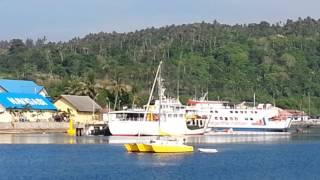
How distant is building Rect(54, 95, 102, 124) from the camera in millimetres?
118312

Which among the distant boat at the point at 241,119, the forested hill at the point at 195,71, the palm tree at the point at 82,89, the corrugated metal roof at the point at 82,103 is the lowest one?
the distant boat at the point at 241,119

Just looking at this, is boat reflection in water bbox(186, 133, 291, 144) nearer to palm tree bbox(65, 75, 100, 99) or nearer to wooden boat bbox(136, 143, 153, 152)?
wooden boat bbox(136, 143, 153, 152)

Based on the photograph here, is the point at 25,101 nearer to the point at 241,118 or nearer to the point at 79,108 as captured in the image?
the point at 79,108

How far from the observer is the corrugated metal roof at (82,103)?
119 m

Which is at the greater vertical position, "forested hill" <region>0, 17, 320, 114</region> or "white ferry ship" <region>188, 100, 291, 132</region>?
"forested hill" <region>0, 17, 320, 114</region>

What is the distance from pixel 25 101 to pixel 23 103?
1.28 metres

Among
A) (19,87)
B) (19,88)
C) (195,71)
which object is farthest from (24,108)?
(195,71)

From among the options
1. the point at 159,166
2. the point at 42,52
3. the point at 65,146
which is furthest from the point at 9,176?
the point at 42,52

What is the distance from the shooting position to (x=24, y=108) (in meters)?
108

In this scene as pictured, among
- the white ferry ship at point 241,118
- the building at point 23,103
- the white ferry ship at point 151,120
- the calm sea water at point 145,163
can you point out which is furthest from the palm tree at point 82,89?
the calm sea water at point 145,163

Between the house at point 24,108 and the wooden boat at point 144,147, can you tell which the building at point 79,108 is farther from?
the wooden boat at point 144,147

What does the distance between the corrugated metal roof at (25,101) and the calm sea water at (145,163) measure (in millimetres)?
33276

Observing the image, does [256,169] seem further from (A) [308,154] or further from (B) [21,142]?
(B) [21,142]

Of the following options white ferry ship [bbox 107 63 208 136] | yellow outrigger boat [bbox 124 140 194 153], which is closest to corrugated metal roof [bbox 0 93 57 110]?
white ferry ship [bbox 107 63 208 136]
